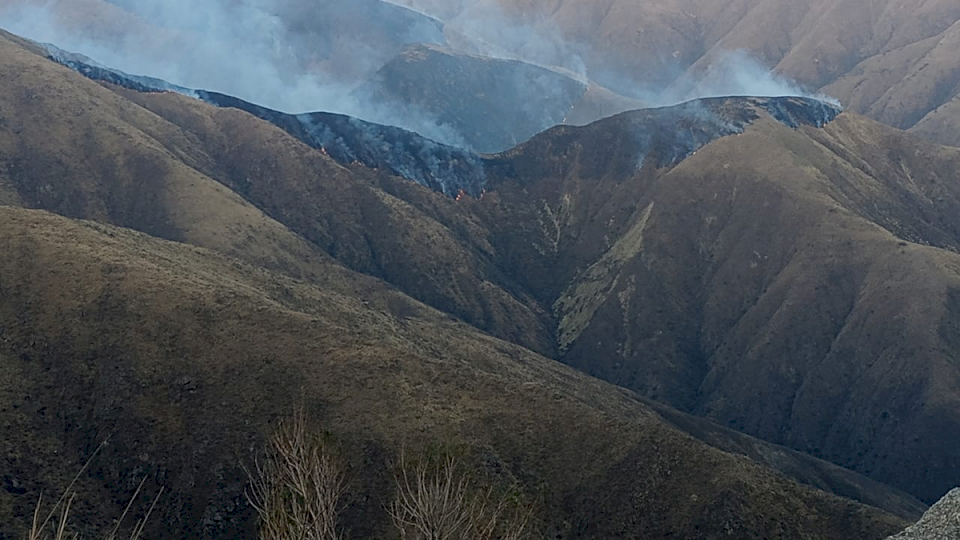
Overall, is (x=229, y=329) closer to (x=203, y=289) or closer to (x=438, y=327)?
(x=203, y=289)

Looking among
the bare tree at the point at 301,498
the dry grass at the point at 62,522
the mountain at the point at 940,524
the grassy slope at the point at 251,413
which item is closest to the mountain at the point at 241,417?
the grassy slope at the point at 251,413

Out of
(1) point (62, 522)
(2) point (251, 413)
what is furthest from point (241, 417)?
(1) point (62, 522)

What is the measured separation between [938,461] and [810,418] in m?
27.9

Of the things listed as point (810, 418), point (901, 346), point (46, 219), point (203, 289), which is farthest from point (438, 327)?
point (901, 346)

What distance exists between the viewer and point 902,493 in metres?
157

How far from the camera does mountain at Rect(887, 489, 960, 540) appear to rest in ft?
189

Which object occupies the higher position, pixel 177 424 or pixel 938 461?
pixel 938 461

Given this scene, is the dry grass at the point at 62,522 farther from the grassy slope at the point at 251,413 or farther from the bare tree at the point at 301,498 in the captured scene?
the grassy slope at the point at 251,413

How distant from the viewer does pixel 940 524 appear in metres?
59.5

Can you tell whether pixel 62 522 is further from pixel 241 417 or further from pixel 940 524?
pixel 241 417

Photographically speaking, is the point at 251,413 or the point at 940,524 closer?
the point at 940,524

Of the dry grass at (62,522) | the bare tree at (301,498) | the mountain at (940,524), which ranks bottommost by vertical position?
the dry grass at (62,522)

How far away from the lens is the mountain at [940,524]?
57.7 metres

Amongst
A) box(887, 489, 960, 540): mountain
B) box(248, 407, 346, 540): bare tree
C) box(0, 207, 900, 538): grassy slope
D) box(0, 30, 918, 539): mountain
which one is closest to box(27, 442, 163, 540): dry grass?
box(0, 30, 918, 539): mountain
